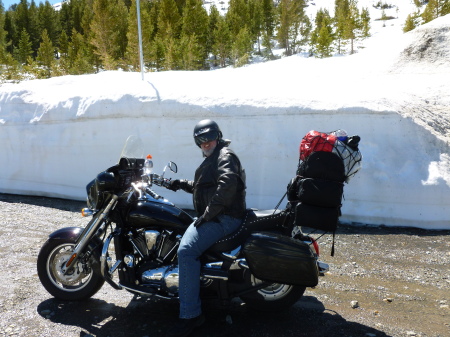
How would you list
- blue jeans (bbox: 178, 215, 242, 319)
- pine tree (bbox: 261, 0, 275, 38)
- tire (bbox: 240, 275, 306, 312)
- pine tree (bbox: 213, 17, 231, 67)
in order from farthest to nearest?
pine tree (bbox: 261, 0, 275, 38) → pine tree (bbox: 213, 17, 231, 67) → tire (bbox: 240, 275, 306, 312) → blue jeans (bbox: 178, 215, 242, 319)

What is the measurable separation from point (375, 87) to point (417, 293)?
5387 mm

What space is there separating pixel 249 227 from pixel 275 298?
75cm

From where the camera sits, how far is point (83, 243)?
392cm

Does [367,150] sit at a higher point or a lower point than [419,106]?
lower

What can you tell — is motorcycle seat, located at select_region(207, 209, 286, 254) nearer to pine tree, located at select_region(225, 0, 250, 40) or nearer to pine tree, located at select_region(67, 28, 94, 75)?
pine tree, located at select_region(67, 28, 94, 75)

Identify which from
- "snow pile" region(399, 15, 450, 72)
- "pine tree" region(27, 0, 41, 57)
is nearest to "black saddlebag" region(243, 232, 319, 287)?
"snow pile" region(399, 15, 450, 72)

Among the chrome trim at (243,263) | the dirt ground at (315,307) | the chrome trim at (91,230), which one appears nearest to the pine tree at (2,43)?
the dirt ground at (315,307)

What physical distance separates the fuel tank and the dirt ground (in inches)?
30.5

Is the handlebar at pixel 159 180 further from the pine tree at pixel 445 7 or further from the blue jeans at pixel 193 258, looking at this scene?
the pine tree at pixel 445 7

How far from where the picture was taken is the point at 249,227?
11.9ft

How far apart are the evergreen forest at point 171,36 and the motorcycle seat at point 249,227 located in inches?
1146

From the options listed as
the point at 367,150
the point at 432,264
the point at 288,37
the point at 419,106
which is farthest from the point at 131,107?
the point at 288,37

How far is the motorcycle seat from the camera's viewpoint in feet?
11.7

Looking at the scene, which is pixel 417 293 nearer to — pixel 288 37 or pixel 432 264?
pixel 432 264
